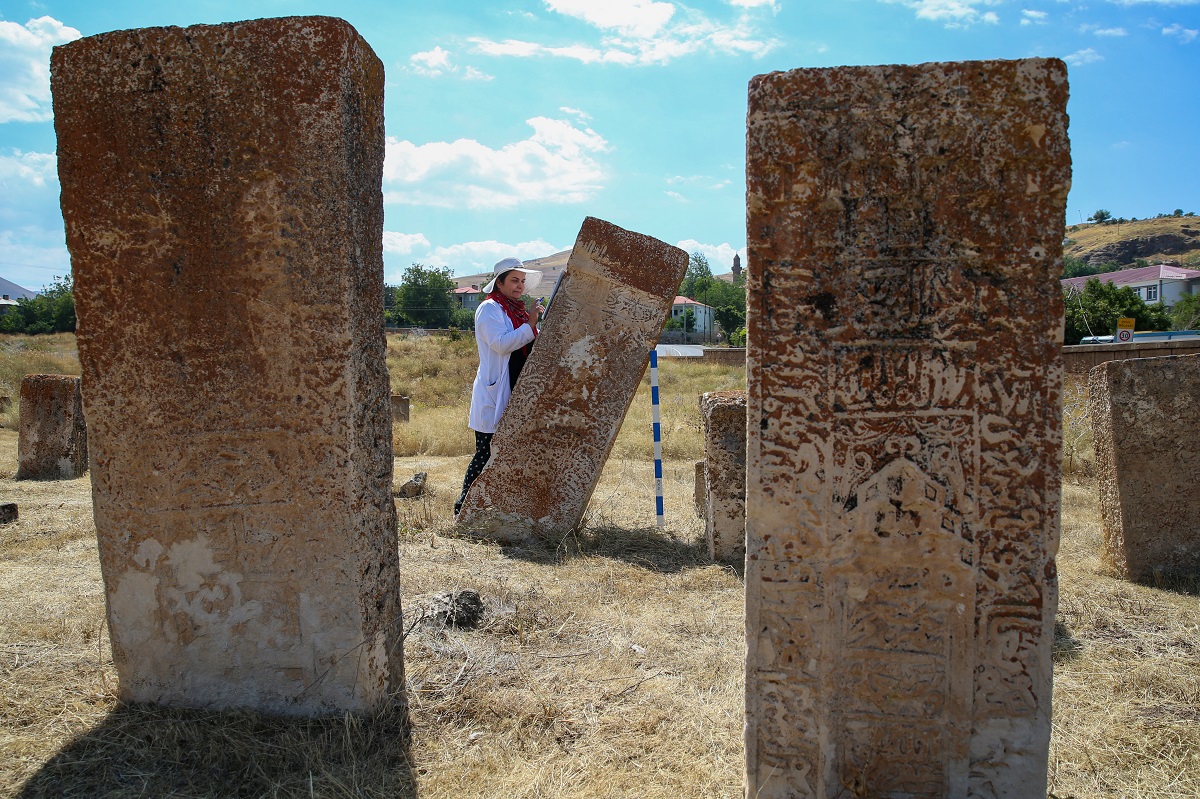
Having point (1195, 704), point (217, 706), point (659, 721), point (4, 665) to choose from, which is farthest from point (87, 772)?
point (1195, 704)

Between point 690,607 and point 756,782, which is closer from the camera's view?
point 756,782

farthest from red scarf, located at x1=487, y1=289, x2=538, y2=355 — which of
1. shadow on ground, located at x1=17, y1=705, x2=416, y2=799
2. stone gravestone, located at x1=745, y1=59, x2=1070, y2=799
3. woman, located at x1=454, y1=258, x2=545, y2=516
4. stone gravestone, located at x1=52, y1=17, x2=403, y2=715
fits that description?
stone gravestone, located at x1=745, y1=59, x2=1070, y2=799

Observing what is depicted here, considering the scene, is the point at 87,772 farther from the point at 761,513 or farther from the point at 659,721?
the point at 761,513

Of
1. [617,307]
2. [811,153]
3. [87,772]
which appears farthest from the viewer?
[617,307]

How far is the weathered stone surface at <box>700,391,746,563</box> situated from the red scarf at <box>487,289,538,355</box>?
129cm

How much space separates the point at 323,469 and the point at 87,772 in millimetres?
986

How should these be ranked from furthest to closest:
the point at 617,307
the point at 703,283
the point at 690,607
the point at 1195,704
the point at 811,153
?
the point at 703,283 < the point at 617,307 < the point at 690,607 < the point at 1195,704 < the point at 811,153

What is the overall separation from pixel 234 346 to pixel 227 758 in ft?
3.72

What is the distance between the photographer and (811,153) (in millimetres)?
1662

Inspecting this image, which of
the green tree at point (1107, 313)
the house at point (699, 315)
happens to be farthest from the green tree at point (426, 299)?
the green tree at point (1107, 313)

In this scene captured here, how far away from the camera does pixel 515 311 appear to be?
4.82 metres

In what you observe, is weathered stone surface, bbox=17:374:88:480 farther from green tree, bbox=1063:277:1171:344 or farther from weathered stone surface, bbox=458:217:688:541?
green tree, bbox=1063:277:1171:344

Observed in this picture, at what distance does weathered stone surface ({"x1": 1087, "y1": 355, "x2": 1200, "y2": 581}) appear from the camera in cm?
366

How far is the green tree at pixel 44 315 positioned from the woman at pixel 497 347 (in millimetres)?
36539
